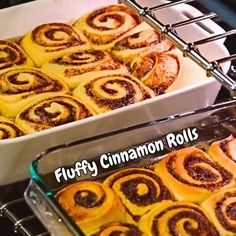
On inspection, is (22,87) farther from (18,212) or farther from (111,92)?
(18,212)

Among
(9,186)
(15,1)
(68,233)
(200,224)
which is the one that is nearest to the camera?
(68,233)

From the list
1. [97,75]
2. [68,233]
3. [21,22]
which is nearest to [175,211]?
[68,233]

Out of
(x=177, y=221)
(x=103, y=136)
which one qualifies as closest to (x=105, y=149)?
(x=103, y=136)

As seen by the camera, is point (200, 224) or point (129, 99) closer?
point (200, 224)

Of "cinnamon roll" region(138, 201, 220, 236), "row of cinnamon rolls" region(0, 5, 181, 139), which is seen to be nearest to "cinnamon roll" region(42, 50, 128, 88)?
"row of cinnamon rolls" region(0, 5, 181, 139)

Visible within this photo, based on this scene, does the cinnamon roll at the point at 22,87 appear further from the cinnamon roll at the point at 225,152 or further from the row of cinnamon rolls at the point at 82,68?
the cinnamon roll at the point at 225,152

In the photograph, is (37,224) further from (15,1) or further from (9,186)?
(15,1)

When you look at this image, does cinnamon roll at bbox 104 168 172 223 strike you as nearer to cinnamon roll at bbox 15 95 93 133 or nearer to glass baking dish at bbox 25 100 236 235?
glass baking dish at bbox 25 100 236 235
